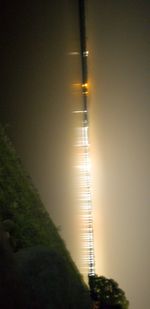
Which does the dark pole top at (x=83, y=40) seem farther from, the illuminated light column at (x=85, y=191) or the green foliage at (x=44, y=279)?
the green foliage at (x=44, y=279)

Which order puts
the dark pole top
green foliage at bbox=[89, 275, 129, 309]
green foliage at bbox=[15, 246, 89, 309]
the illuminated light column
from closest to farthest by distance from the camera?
green foliage at bbox=[15, 246, 89, 309] → green foliage at bbox=[89, 275, 129, 309] → the dark pole top → the illuminated light column

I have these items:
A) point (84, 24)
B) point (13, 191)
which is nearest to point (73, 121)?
point (84, 24)

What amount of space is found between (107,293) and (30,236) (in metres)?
0.94

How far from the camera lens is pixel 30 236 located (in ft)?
4.42

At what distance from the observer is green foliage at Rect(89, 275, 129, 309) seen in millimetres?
1923

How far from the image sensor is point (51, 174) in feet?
7.98

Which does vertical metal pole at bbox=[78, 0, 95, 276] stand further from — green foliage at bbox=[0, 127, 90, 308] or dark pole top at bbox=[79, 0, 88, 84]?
green foliage at bbox=[0, 127, 90, 308]

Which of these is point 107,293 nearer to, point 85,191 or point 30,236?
point 30,236

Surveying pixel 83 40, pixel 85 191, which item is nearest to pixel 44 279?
pixel 83 40

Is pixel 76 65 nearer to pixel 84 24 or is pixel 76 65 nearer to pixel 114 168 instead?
pixel 84 24

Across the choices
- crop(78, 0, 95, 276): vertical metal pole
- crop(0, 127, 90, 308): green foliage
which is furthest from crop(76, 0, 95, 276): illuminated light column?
crop(0, 127, 90, 308): green foliage

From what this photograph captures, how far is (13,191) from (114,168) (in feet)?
4.98

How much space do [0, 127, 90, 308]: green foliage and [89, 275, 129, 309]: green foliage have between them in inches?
20.5

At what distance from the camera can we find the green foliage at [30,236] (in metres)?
1.06
